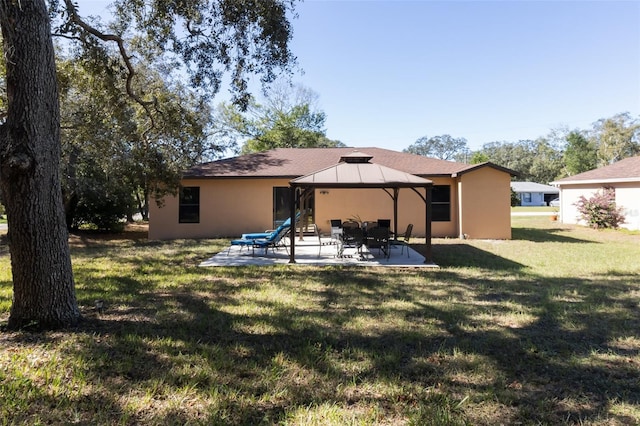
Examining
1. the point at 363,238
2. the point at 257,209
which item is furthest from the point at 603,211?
the point at 257,209

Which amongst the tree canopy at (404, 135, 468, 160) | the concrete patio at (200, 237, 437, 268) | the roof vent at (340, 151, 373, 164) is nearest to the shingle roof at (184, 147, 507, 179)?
the roof vent at (340, 151, 373, 164)

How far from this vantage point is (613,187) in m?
20.7

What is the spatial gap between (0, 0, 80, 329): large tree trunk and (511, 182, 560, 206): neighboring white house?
206 feet

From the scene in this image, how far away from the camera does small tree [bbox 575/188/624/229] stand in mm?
20047

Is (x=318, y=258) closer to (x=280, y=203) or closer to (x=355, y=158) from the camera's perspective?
(x=355, y=158)

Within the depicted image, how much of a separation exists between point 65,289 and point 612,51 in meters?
21.5

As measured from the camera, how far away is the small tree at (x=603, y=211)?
65.8 ft

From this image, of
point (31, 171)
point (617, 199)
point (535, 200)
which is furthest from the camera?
point (535, 200)

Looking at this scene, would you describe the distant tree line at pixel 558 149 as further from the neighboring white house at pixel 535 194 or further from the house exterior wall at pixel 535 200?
the house exterior wall at pixel 535 200

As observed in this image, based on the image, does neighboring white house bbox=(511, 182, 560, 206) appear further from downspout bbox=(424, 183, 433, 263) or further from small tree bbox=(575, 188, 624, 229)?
downspout bbox=(424, 183, 433, 263)

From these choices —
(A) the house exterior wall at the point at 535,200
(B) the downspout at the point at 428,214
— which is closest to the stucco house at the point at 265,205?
(B) the downspout at the point at 428,214

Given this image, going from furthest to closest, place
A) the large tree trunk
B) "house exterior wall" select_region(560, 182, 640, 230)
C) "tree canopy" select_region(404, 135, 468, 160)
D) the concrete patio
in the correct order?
"tree canopy" select_region(404, 135, 468, 160), "house exterior wall" select_region(560, 182, 640, 230), the concrete patio, the large tree trunk

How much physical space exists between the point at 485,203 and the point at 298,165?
8401 mm

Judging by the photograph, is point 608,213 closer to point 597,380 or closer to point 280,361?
point 597,380
